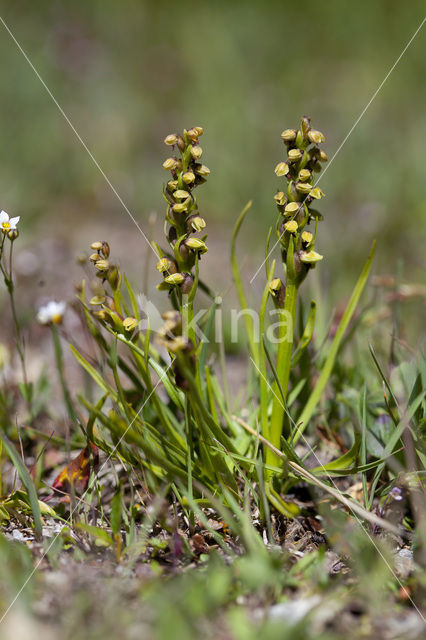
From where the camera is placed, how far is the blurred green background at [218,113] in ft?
13.3

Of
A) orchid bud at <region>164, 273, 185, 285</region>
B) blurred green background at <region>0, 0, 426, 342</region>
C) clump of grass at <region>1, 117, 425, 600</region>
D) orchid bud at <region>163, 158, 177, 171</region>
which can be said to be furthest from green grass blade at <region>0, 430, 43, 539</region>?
blurred green background at <region>0, 0, 426, 342</region>

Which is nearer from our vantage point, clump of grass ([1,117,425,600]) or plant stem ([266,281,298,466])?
clump of grass ([1,117,425,600])

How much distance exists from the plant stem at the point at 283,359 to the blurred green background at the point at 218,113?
4.31 feet

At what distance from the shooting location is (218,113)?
5422 millimetres

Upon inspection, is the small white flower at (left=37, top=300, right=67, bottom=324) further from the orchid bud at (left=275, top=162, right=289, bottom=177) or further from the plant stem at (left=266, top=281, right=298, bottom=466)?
the orchid bud at (left=275, top=162, right=289, bottom=177)

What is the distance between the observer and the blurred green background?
13.3ft

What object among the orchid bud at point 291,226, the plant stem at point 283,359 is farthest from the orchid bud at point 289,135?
the plant stem at point 283,359

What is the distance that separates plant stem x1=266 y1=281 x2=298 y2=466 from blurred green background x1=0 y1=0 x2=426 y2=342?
131 cm

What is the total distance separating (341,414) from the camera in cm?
196

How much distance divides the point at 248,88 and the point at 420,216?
305 cm

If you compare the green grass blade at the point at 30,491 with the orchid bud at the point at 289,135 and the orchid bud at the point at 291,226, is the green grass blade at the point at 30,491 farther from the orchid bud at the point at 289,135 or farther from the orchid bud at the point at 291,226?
the orchid bud at the point at 289,135

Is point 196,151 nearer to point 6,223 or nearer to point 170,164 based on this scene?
point 170,164

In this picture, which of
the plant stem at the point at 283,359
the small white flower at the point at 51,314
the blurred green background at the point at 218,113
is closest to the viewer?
the plant stem at the point at 283,359

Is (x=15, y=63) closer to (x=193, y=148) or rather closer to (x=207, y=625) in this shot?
(x=193, y=148)
